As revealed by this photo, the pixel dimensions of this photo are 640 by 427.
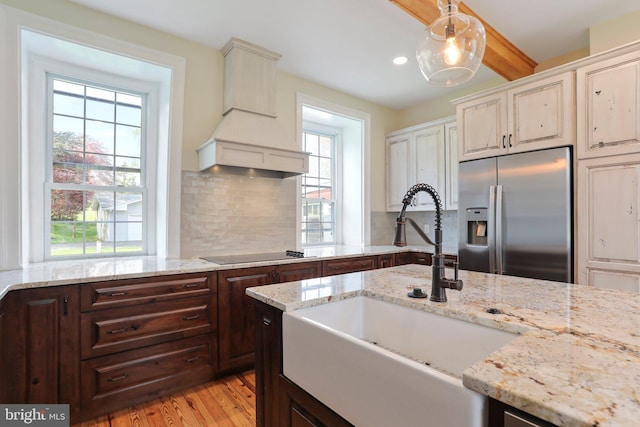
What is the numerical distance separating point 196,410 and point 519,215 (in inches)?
111

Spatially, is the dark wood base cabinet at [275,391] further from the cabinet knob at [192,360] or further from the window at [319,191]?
the window at [319,191]

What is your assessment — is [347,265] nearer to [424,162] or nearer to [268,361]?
[424,162]

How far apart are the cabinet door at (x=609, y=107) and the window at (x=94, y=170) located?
3.72 meters

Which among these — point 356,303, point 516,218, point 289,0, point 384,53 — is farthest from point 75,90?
point 516,218

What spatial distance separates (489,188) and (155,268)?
2.83 m

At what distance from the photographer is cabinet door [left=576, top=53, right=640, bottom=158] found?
2.24 metres

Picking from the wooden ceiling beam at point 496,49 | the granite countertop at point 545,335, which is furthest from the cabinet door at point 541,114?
the granite countertop at point 545,335

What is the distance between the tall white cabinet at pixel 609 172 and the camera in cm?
224

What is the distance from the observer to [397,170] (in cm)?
439

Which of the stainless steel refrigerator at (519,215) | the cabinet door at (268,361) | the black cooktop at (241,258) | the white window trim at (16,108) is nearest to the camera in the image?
the cabinet door at (268,361)

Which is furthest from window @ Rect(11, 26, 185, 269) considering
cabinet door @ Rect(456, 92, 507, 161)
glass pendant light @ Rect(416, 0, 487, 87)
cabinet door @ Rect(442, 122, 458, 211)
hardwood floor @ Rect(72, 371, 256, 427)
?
cabinet door @ Rect(442, 122, 458, 211)

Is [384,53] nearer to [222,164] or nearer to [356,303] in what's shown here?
[222,164]

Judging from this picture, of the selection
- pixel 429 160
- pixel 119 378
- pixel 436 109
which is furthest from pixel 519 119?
pixel 119 378

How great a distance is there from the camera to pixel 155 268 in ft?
7.38
